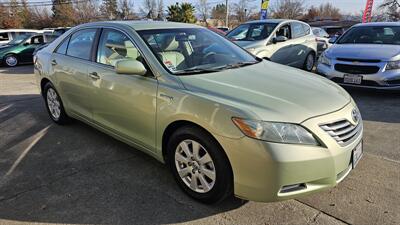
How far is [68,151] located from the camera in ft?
14.0

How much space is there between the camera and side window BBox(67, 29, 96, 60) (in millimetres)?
4297

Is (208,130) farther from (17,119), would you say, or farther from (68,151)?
(17,119)

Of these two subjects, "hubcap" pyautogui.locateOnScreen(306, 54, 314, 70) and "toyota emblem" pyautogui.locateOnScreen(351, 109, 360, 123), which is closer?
"toyota emblem" pyautogui.locateOnScreen(351, 109, 360, 123)

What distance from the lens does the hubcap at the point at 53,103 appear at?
515cm

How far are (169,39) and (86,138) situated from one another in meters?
1.90

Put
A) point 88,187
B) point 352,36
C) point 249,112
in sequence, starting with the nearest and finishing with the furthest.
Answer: point 249,112
point 88,187
point 352,36

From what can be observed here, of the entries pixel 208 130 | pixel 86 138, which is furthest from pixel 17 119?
pixel 208 130

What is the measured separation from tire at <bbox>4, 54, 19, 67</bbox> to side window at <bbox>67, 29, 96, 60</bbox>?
1183 centimetres

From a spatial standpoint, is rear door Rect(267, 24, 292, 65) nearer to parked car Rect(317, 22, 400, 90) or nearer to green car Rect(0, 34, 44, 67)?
parked car Rect(317, 22, 400, 90)

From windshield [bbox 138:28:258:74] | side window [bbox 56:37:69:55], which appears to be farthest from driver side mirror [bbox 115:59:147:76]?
side window [bbox 56:37:69:55]

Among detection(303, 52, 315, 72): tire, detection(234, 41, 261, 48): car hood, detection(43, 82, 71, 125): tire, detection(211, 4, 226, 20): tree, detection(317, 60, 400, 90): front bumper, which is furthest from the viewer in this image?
detection(211, 4, 226, 20): tree

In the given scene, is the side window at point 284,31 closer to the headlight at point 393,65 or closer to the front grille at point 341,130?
the headlight at point 393,65

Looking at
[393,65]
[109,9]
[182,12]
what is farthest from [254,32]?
[109,9]

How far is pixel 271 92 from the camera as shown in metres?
2.98
